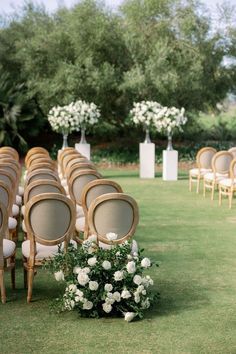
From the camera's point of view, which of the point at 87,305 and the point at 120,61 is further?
the point at 120,61

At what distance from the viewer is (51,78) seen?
70.4 feet

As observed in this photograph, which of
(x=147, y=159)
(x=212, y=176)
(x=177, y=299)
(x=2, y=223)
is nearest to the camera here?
(x=2, y=223)

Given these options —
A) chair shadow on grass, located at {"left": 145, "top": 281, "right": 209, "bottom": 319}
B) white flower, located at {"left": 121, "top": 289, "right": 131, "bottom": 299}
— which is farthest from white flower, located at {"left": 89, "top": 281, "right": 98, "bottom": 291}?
chair shadow on grass, located at {"left": 145, "top": 281, "right": 209, "bottom": 319}

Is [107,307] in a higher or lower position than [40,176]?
lower

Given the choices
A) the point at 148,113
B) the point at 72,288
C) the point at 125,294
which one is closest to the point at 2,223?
the point at 72,288

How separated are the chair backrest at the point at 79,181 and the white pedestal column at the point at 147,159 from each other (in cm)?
847

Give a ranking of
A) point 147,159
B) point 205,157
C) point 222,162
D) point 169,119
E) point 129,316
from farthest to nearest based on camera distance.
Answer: point 147,159, point 169,119, point 205,157, point 222,162, point 129,316

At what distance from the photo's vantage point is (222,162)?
39.8ft

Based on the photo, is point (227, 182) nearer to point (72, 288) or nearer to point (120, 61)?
point (72, 288)

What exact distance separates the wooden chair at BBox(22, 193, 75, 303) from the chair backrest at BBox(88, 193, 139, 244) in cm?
24

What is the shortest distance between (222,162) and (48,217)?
691 cm

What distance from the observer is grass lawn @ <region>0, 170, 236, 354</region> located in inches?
185

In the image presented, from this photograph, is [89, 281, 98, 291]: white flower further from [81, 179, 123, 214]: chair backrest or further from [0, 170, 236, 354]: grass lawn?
[81, 179, 123, 214]: chair backrest

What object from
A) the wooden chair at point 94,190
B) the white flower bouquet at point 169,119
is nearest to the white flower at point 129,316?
the wooden chair at point 94,190
